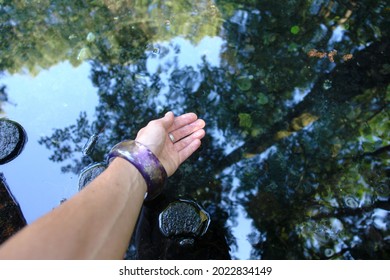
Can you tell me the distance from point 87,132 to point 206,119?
32.7 inches

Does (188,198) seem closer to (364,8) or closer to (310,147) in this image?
(310,147)

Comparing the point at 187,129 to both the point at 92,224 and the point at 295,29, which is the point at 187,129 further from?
the point at 295,29

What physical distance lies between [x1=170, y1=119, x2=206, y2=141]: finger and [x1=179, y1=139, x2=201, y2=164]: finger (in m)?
0.07

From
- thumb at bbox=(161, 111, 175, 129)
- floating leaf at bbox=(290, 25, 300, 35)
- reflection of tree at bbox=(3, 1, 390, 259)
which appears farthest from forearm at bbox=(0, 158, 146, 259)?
floating leaf at bbox=(290, 25, 300, 35)

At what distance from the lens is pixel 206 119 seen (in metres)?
2.39

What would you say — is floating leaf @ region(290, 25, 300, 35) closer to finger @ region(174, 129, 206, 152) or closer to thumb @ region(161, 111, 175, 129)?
finger @ region(174, 129, 206, 152)

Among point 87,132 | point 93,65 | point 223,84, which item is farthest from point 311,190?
point 93,65

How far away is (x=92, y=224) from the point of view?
1.26m

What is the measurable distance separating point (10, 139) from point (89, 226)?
4.36 ft

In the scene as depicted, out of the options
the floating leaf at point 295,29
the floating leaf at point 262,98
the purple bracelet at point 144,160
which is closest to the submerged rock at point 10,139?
the purple bracelet at point 144,160

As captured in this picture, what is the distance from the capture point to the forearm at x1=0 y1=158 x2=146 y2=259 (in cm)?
113

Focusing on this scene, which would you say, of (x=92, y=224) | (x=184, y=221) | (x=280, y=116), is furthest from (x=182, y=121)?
(x=92, y=224)

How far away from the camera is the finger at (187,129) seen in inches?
81.9

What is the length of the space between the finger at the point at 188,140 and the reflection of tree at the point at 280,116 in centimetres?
19
